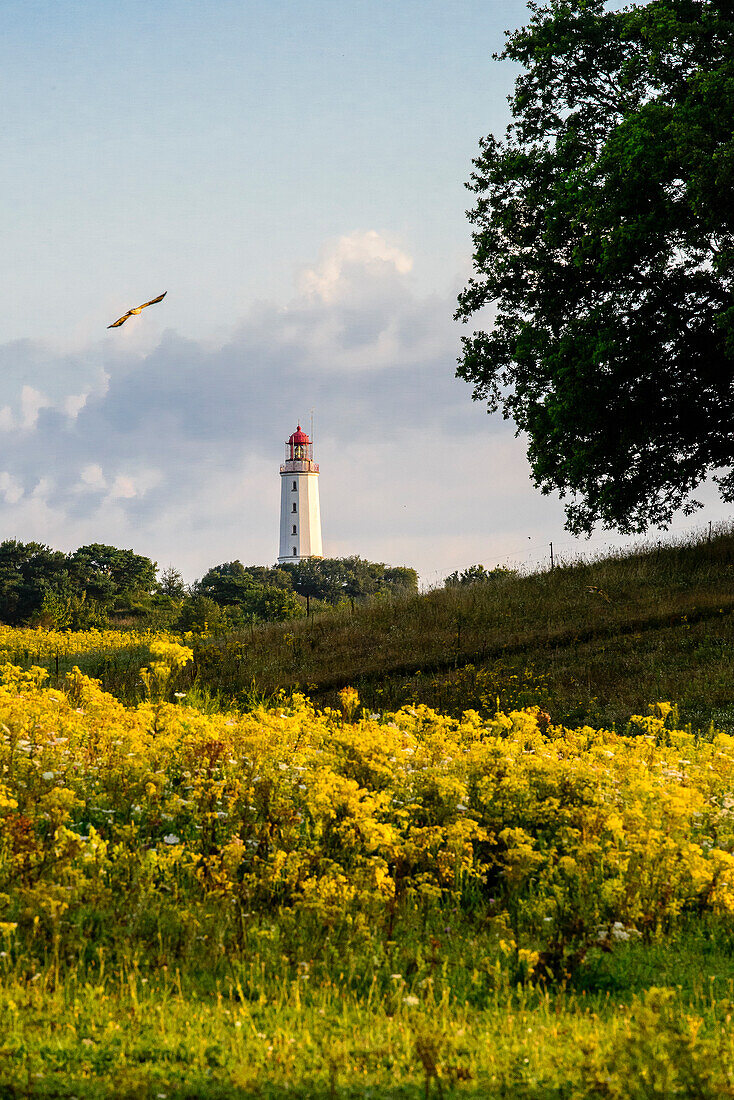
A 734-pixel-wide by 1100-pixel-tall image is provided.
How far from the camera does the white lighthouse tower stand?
83625mm

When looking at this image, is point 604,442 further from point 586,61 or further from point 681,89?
point 586,61

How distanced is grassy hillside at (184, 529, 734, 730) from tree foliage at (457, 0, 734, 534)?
6.40 ft

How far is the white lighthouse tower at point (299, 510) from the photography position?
83625mm

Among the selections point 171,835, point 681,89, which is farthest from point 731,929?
point 681,89

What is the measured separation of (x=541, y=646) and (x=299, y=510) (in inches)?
2589

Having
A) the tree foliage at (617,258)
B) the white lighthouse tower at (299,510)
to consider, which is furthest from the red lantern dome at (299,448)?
the tree foliage at (617,258)

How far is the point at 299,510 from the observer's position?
275ft

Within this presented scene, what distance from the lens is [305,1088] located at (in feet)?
14.4

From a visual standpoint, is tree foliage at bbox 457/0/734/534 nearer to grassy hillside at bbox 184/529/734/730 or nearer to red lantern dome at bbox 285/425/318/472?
grassy hillside at bbox 184/529/734/730

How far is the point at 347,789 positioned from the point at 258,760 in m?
1.35

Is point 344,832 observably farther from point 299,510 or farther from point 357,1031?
point 299,510

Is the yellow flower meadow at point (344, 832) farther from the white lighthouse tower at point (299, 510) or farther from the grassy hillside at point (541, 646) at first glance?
the white lighthouse tower at point (299, 510)

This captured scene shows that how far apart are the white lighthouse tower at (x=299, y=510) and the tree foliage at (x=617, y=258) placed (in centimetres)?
6048

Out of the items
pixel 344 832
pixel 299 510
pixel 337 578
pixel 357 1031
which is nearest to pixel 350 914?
pixel 344 832
